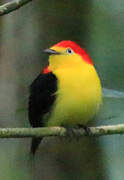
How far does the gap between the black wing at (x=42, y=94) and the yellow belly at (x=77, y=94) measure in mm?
30

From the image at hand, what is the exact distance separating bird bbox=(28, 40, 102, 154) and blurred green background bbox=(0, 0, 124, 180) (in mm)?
80

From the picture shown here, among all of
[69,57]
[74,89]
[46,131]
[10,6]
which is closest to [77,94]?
[74,89]

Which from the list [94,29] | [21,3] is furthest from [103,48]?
[21,3]

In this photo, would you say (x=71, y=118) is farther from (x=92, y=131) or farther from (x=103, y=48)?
(x=103, y=48)

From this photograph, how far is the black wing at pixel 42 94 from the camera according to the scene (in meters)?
2.23

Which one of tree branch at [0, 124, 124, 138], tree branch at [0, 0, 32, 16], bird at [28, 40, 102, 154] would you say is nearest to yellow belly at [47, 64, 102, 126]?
bird at [28, 40, 102, 154]

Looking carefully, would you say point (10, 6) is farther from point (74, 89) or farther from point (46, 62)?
point (46, 62)

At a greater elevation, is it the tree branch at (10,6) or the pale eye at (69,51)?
the tree branch at (10,6)

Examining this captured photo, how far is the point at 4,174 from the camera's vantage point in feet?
8.01

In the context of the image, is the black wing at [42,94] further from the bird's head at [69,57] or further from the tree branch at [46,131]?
the tree branch at [46,131]

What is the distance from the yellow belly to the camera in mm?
2150

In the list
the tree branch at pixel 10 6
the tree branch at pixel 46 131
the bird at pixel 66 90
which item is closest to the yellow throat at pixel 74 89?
the bird at pixel 66 90

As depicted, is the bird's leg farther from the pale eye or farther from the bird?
the pale eye

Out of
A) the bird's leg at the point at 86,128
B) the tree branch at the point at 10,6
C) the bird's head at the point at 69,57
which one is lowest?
the bird's leg at the point at 86,128
